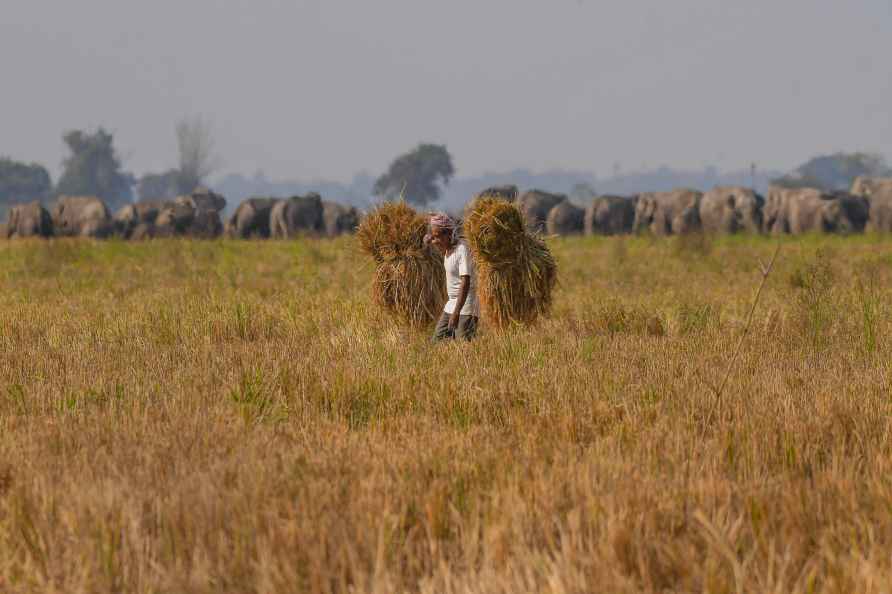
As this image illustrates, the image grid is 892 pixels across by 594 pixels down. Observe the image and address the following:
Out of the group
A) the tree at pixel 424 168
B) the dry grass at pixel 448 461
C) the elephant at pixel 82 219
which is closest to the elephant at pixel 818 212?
the elephant at pixel 82 219

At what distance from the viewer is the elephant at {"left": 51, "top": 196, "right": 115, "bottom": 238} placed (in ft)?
141

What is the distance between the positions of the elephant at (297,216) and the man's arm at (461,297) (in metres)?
37.2

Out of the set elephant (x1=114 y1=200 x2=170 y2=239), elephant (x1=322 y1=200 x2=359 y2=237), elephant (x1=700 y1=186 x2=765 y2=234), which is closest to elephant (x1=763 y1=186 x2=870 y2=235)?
elephant (x1=700 y1=186 x2=765 y2=234)

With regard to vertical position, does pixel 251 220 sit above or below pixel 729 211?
below

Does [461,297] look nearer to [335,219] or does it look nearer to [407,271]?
[407,271]

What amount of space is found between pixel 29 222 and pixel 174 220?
566 cm

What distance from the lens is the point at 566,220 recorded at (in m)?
48.2

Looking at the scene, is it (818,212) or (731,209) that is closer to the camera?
(818,212)

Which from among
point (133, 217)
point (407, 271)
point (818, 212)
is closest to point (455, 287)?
point (407, 271)

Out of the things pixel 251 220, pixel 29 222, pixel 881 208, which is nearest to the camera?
pixel 29 222

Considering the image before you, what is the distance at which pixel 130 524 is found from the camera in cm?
384

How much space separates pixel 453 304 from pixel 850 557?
18.8ft

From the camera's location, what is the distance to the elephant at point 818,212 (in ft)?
130

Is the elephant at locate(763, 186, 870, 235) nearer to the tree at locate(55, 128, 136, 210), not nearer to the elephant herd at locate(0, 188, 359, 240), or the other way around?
the elephant herd at locate(0, 188, 359, 240)
